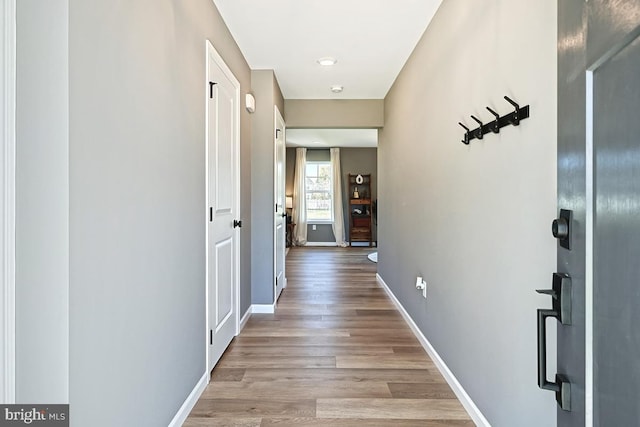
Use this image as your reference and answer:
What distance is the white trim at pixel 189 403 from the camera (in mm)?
1787

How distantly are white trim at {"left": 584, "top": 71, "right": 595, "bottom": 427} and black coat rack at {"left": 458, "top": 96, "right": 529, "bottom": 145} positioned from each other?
30.6 inches

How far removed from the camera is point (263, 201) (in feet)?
→ 12.2

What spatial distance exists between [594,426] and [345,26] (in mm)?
2728

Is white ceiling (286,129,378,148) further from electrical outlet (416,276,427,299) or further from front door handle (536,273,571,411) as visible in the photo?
front door handle (536,273,571,411)

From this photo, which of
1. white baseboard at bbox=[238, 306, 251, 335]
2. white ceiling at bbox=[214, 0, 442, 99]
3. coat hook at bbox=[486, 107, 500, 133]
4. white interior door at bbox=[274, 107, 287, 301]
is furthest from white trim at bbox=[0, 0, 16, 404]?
white interior door at bbox=[274, 107, 287, 301]

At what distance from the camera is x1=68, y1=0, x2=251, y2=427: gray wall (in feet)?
3.55

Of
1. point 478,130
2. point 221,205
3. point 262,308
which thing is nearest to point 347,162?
A: point 262,308

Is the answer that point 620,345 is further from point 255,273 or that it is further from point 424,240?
point 255,273

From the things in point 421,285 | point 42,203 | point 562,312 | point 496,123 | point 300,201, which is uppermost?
point 496,123

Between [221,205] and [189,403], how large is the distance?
125cm

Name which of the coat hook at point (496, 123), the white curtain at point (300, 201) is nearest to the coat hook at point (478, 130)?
the coat hook at point (496, 123)

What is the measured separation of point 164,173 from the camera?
1.64 m

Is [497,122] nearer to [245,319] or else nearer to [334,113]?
[245,319]

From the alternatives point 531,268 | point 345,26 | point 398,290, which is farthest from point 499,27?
point 398,290
